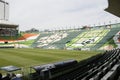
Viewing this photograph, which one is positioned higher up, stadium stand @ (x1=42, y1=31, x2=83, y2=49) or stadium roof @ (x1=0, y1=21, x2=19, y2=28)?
stadium roof @ (x1=0, y1=21, x2=19, y2=28)

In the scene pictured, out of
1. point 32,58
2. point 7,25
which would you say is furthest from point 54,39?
point 32,58

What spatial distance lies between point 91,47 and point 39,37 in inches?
1281

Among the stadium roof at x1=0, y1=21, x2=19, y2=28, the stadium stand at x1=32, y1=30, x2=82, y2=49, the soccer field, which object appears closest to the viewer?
the soccer field

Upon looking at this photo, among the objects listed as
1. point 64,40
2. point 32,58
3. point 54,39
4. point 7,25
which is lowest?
point 32,58

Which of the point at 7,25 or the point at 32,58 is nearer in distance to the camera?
the point at 32,58

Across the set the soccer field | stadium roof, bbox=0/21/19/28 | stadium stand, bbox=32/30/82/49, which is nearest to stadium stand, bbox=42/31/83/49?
stadium stand, bbox=32/30/82/49

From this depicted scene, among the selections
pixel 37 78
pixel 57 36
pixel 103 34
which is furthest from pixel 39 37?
pixel 37 78

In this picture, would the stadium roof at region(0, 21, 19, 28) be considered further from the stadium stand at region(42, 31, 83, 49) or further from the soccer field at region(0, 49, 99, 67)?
the soccer field at region(0, 49, 99, 67)

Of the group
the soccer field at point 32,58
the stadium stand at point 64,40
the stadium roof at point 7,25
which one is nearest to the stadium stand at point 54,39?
the stadium stand at point 64,40

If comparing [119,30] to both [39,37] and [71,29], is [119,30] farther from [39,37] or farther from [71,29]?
[39,37]

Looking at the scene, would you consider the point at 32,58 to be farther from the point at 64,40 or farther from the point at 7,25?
the point at 7,25

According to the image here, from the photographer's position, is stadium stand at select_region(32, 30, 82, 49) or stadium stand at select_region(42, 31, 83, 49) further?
stadium stand at select_region(32, 30, 82, 49)

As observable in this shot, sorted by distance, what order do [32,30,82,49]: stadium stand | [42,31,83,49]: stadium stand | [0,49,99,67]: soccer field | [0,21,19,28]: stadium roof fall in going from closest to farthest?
[0,49,99,67]: soccer field, [42,31,83,49]: stadium stand, [32,30,82,49]: stadium stand, [0,21,19,28]: stadium roof

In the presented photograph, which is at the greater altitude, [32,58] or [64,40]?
[64,40]
